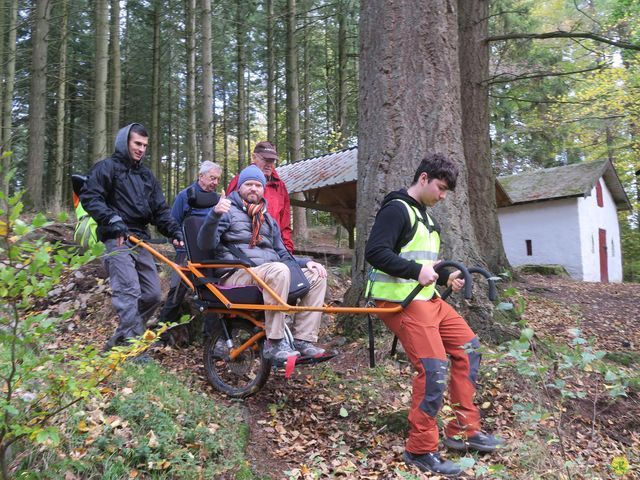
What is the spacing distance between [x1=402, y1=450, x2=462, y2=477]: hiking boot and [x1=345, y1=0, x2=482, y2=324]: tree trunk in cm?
211

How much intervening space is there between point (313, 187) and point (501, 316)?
6.98m

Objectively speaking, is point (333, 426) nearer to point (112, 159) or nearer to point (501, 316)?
point (501, 316)

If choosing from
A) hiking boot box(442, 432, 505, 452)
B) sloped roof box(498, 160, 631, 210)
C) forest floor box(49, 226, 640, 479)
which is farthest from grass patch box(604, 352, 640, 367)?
sloped roof box(498, 160, 631, 210)

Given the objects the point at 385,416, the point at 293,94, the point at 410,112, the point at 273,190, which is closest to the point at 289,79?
the point at 293,94

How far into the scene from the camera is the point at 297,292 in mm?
4012

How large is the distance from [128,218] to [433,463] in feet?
10.9

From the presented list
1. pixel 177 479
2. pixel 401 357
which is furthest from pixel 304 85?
pixel 177 479

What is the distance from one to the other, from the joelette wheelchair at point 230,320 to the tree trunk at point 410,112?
4.55ft

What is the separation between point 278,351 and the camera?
12.6 feet

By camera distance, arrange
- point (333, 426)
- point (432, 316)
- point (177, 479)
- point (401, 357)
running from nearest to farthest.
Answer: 1. point (177, 479)
2. point (432, 316)
3. point (333, 426)
4. point (401, 357)

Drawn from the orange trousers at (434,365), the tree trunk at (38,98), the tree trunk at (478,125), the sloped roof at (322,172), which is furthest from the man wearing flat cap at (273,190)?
the tree trunk at (38,98)

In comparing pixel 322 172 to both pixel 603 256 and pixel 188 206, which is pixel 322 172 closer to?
pixel 188 206

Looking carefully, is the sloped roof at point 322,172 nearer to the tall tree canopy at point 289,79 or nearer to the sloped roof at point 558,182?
the tall tree canopy at point 289,79

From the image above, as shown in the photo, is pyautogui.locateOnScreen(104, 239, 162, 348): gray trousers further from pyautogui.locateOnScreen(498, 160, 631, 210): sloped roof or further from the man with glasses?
pyautogui.locateOnScreen(498, 160, 631, 210): sloped roof
